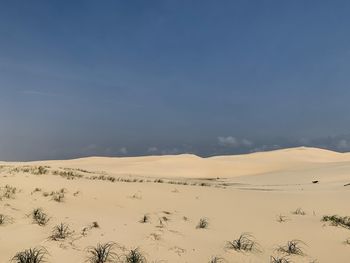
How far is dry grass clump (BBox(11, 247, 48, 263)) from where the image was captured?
5.46 meters

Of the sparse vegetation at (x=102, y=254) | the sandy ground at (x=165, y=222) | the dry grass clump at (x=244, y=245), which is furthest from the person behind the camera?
the dry grass clump at (x=244, y=245)

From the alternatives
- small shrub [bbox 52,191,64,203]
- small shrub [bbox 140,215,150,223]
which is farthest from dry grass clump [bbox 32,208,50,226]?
small shrub [bbox 140,215,150,223]

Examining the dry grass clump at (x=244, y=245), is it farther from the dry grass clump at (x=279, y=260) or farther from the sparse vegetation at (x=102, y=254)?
the sparse vegetation at (x=102, y=254)

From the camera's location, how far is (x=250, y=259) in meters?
6.44

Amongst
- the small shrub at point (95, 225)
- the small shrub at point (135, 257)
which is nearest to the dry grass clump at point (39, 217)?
the small shrub at point (95, 225)

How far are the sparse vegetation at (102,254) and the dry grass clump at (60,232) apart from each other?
0.61 m

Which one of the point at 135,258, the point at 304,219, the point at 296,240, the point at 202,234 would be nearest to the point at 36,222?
the point at 135,258

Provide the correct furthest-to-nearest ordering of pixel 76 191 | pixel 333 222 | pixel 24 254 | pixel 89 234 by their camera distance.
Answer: pixel 76 191, pixel 333 222, pixel 89 234, pixel 24 254

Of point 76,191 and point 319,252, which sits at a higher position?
Result: point 76,191

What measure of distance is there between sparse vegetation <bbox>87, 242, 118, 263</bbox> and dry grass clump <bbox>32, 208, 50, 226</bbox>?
4.83ft

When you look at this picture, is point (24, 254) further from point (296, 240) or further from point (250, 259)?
point (296, 240)

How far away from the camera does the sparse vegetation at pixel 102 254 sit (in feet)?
19.0

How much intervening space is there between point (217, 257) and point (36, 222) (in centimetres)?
322

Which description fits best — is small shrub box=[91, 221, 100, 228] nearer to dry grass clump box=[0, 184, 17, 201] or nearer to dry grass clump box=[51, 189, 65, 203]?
dry grass clump box=[51, 189, 65, 203]
